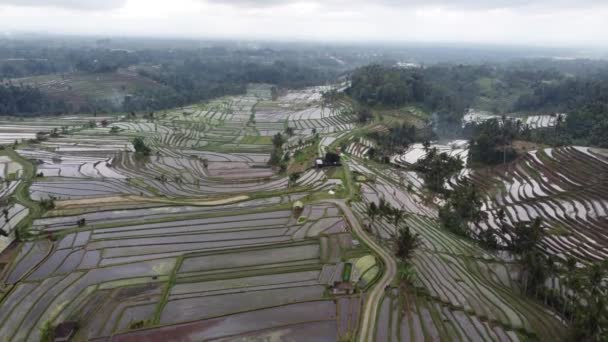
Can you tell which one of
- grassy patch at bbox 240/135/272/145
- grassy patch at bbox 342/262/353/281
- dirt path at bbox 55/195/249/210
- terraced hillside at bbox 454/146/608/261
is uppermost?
terraced hillside at bbox 454/146/608/261

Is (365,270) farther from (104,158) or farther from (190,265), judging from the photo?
(104,158)

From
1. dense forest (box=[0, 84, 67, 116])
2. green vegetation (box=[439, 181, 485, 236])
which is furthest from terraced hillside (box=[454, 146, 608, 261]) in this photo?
dense forest (box=[0, 84, 67, 116])

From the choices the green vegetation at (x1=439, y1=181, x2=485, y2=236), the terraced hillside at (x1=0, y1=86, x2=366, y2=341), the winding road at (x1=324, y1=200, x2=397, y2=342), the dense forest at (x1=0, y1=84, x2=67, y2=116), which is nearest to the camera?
the winding road at (x1=324, y1=200, x2=397, y2=342)

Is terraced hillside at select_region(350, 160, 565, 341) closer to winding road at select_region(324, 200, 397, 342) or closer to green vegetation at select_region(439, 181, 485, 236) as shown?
winding road at select_region(324, 200, 397, 342)

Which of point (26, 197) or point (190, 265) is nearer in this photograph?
point (190, 265)

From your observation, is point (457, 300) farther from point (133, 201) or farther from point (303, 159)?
point (303, 159)

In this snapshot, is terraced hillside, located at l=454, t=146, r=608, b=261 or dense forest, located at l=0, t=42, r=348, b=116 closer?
terraced hillside, located at l=454, t=146, r=608, b=261

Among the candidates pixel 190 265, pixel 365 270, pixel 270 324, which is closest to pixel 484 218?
pixel 365 270

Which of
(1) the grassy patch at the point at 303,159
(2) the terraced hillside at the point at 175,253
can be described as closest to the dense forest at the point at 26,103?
(2) the terraced hillside at the point at 175,253
